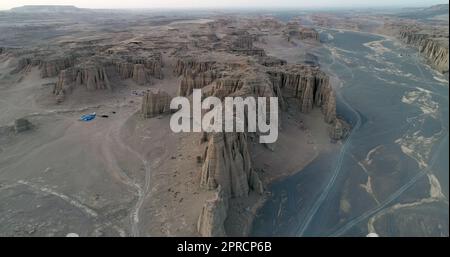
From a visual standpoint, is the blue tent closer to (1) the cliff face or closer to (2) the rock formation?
(2) the rock formation

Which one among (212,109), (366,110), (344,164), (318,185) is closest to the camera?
(318,185)

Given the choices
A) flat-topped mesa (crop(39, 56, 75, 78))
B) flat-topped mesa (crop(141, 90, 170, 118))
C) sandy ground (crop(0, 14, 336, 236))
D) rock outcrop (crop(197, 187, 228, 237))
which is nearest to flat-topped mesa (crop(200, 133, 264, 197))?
sandy ground (crop(0, 14, 336, 236))

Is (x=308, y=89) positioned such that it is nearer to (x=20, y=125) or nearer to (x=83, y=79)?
(x=20, y=125)

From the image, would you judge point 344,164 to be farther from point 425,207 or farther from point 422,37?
point 422,37

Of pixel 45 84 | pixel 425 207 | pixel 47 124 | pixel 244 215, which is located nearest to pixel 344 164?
pixel 425 207

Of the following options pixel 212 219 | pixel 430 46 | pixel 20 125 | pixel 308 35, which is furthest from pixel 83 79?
pixel 308 35

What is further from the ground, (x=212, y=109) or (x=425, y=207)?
(x=212, y=109)
